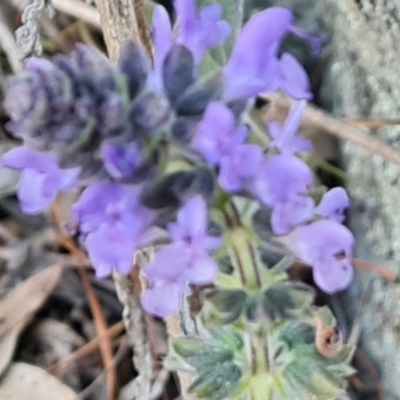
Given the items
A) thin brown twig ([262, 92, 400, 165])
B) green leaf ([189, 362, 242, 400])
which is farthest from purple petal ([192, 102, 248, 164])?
thin brown twig ([262, 92, 400, 165])

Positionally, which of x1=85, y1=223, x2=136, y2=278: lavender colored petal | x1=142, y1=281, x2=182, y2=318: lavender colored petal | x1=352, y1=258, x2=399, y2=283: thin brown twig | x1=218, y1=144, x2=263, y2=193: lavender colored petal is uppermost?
x1=218, y1=144, x2=263, y2=193: lavender colored petal

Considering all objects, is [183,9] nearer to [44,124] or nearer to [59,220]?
[44,124]

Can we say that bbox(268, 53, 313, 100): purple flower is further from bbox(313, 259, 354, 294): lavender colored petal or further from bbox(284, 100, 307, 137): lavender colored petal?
bbox(313, 259, 354, 294): lavender colored petal

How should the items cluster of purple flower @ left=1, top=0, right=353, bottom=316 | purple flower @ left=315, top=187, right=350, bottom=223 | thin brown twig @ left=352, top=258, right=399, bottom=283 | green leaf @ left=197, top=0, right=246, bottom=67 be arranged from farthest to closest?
1. thin brown twig @ left=352, top=258, right=399, bottom=283
2. green leaf @ left=197, top=0, right=246, bottom=67
3. purple flower @ left=315, top=187, right=350, bottom=223
4. cluster of purple flower @ left=1, top=0, right=353, bottom=316

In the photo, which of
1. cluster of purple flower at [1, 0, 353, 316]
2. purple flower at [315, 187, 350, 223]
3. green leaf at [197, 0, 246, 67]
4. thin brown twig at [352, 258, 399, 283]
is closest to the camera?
cluster of purple flower at [1, 0, 353, 316]

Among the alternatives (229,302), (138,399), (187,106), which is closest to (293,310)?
(229,302)

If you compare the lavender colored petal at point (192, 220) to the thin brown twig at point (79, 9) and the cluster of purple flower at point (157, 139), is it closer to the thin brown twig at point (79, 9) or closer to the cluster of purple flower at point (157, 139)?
the cluster of purple flower at point (157, 139)

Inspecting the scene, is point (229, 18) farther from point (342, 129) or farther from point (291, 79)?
point (291, 79)
